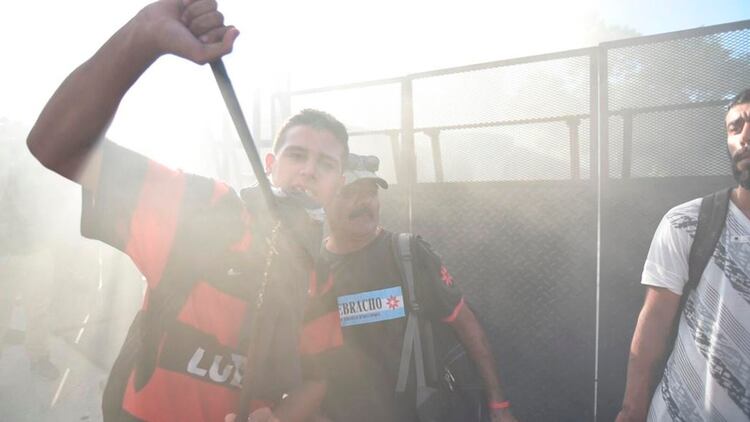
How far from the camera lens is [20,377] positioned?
4.56 metres

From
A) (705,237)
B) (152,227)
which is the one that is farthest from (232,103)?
(705,237)

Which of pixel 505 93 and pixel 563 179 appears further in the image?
pixel 505 93

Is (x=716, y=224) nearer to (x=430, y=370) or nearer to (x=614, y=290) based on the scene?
(x=614, y=290)

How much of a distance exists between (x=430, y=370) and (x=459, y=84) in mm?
2276

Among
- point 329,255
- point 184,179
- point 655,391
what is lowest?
point 655,391

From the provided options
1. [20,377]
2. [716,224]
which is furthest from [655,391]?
[20,377]

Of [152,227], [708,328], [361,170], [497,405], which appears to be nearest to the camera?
[152,227]

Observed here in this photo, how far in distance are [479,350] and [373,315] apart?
27.6 inches

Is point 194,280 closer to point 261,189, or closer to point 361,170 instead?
point 261,189

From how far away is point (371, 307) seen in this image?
Result: 237 cm

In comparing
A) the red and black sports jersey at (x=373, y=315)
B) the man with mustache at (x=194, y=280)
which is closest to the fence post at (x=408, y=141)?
the red and black sports jersey at (x=373, y=315)

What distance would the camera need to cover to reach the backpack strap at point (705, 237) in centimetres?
190

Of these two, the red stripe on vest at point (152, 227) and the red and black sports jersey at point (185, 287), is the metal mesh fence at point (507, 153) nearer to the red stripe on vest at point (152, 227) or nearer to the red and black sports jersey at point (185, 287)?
the red and black sports jersey at point (185, 287)

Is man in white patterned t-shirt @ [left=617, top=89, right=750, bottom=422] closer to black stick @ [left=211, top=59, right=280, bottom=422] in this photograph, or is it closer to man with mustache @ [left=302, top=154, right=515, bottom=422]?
man with mustache @ [left=302, top=154, right=515, bottom=422]
